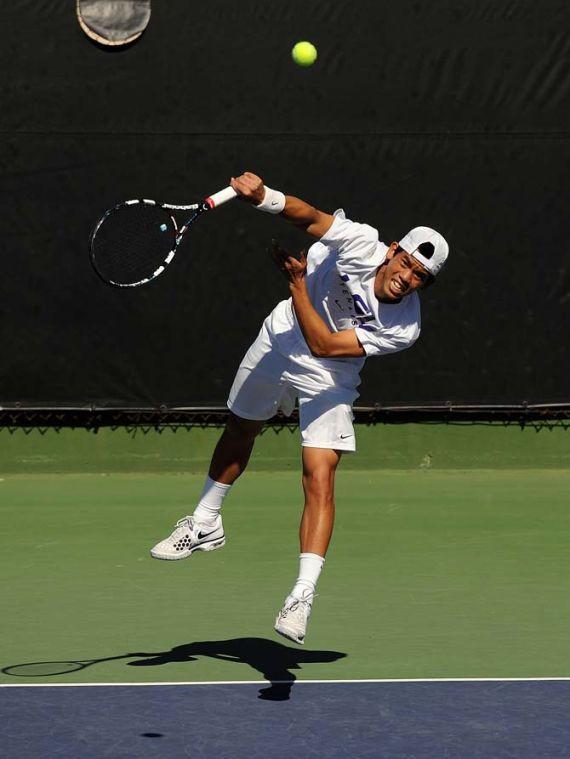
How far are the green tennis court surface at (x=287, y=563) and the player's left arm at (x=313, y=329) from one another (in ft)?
3.64

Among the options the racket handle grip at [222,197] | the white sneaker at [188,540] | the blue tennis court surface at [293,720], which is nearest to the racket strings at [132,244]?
the racket handle grip at [222,197]

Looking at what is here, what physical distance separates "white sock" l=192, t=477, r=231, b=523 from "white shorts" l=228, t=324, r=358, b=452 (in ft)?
1.00

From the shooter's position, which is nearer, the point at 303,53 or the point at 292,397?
the point at 292,397

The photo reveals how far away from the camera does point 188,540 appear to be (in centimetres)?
646

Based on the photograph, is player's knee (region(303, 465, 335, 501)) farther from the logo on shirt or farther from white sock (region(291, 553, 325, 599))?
the logo on shirt

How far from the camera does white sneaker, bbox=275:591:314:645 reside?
524cm

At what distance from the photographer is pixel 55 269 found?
32.8 feet

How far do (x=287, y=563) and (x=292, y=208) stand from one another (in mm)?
2527

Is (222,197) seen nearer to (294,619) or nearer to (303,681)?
(294,619)

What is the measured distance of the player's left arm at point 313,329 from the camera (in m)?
5.48

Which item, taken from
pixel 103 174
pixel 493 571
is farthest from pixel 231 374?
pixel 493 571

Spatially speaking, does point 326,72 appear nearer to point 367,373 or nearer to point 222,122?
point 222,122

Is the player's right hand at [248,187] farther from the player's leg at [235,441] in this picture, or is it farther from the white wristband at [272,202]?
the player's leg at [235,441]

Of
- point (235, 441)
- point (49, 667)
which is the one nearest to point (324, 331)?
point (235, 441)
